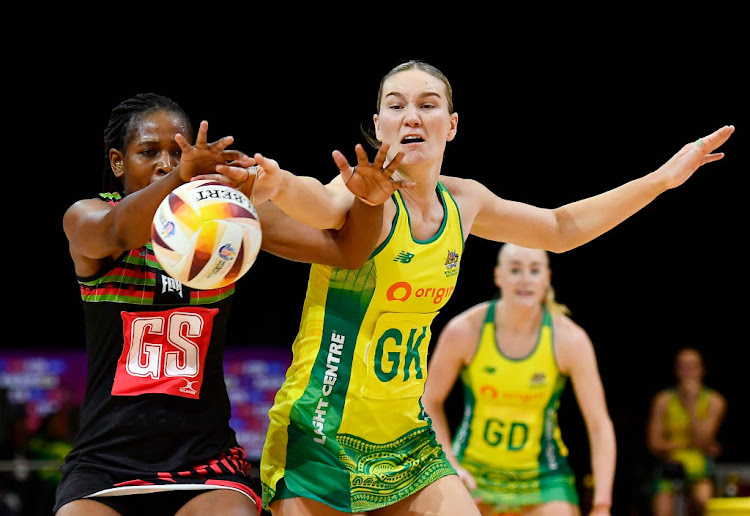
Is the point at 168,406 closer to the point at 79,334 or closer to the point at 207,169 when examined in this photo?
the point at 207,169

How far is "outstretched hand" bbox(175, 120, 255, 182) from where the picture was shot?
2.43 m

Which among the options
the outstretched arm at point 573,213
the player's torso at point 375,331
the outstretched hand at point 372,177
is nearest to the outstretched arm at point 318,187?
the outstretched hand at point 372,177

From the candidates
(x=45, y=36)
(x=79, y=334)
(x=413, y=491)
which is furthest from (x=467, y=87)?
(x=413, y=491)

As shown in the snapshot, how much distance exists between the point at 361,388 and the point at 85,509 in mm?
845

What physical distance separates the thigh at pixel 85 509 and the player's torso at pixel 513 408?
99.3 inches

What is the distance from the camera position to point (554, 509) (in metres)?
4.54

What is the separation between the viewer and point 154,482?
2.61 m

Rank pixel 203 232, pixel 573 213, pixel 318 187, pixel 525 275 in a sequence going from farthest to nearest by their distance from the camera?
1. pixel 525 275
2. pixel 573 213
3. pixel 318 187
4. pixel 203 232

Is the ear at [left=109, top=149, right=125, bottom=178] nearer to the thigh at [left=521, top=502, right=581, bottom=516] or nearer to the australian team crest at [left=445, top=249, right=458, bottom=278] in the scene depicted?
the australian team crest at [left=445, top=249, right=458, bottom=278]

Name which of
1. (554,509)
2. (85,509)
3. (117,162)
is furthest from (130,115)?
(554,509)

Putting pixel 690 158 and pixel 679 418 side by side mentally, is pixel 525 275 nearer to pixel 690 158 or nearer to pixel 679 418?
pixel 690 158

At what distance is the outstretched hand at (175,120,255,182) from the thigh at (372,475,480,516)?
112 centimetres

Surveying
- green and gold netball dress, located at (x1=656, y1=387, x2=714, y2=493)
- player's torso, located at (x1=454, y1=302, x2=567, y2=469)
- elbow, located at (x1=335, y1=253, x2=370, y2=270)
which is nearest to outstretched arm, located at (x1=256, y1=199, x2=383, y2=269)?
elbow, located at (x1=335, y1=253, x2=370, y2=270)

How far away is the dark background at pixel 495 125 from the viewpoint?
8719mm
